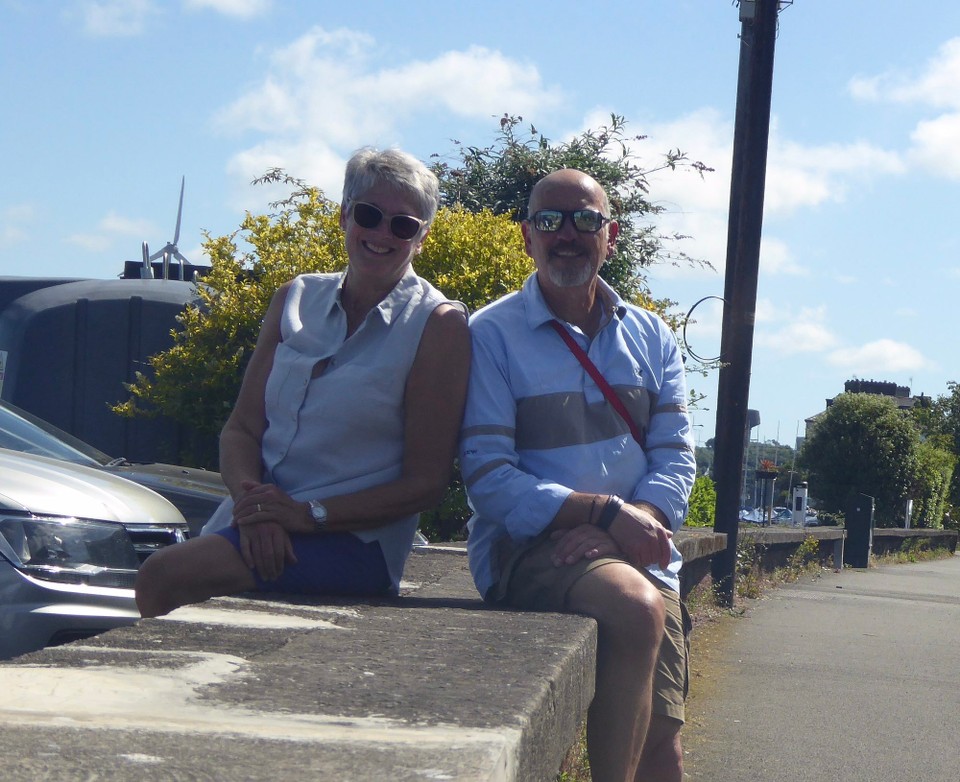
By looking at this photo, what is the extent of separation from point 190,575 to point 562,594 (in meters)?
0.97

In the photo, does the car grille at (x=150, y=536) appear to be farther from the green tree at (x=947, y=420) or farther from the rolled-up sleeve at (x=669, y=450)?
the green tree at (x=947, y=420)

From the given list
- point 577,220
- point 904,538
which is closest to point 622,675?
point 577,220

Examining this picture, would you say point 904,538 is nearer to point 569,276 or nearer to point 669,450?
point 669,450

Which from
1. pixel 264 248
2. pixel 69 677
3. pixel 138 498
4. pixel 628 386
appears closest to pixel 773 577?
pixel 264 248

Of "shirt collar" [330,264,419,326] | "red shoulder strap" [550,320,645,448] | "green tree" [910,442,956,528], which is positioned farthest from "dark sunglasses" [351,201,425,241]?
"green tree" [910,442,956,528]

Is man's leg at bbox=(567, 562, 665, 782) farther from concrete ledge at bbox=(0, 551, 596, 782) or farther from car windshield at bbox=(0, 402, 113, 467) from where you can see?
car windshield at bbox=(0, 402, 113, 467)

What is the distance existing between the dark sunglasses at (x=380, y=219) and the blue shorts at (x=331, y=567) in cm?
85

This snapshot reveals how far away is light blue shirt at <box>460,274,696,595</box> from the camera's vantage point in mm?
3512

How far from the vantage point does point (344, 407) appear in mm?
3568

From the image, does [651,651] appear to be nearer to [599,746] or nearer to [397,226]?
[599,746]

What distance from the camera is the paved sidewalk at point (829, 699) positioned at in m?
5.20

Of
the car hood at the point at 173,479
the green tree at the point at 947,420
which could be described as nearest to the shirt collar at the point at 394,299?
the car hood at the point at 173,479

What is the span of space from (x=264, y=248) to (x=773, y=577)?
684cm

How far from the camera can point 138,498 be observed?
551 cm
